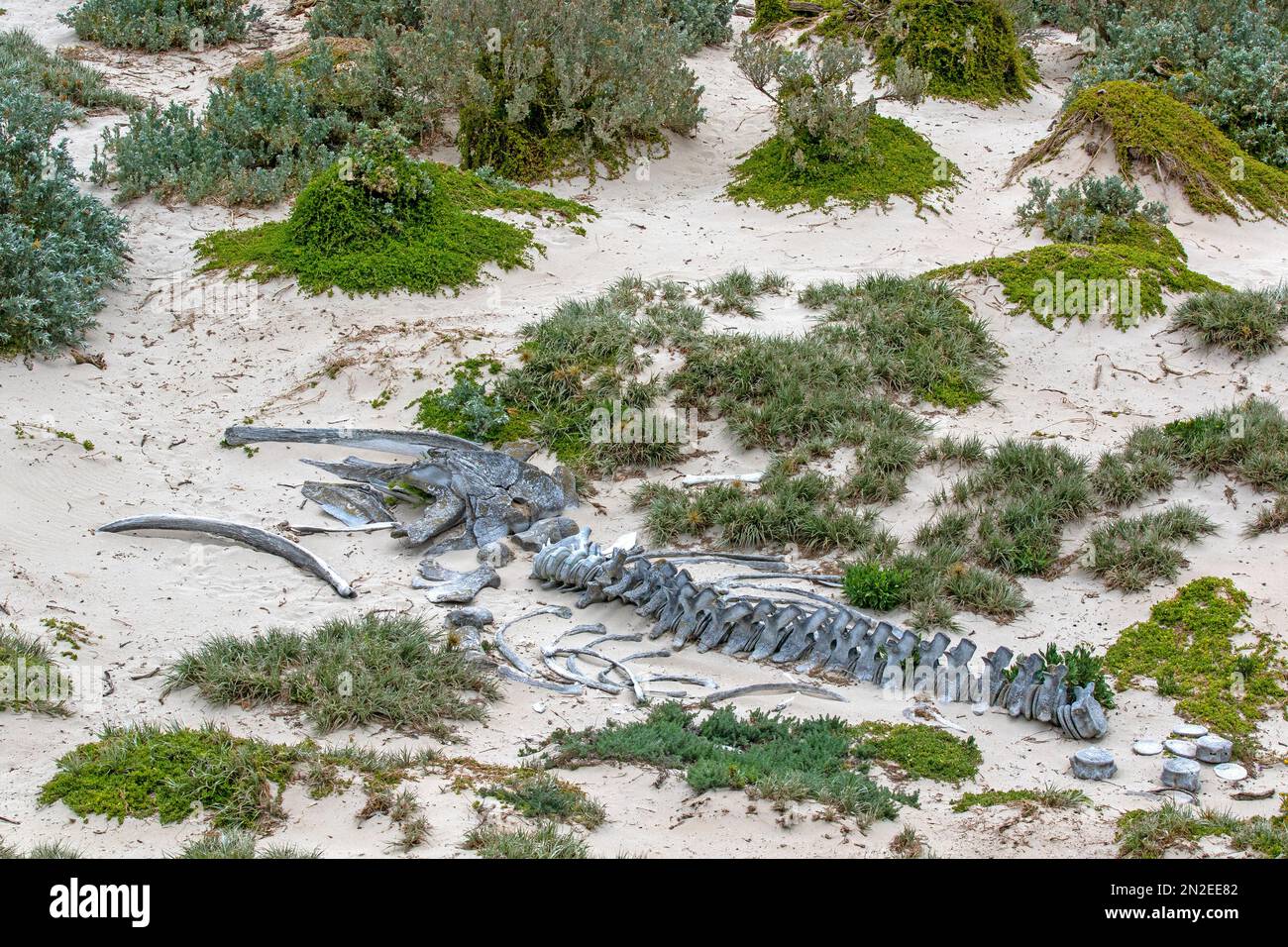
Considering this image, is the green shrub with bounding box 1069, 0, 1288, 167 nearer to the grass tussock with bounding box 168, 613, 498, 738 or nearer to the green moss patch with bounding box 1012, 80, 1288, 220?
the green moss patch with bounding box 1012, 80, 1288, 220

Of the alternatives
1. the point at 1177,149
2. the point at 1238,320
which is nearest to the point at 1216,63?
the point at 1177,149

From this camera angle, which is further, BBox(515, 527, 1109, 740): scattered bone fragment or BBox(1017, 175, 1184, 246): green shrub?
BBox(1017, 175, 1184, 246): green shrub

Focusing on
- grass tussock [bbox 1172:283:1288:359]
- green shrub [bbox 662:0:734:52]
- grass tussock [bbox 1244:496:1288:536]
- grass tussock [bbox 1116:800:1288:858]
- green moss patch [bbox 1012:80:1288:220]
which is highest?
green shrub [bbox 662:0:734:52]

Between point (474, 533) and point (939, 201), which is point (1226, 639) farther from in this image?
point (939, 201)

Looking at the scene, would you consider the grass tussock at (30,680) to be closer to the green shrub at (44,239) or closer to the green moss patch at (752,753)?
the green moss patch at (752,753)

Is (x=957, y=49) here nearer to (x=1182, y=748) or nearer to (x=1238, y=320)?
(x=1238, y=320)

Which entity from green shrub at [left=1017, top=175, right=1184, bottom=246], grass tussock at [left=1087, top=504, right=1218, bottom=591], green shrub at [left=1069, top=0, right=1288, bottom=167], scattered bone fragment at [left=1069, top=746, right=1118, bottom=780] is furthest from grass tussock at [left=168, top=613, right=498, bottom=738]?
green shrub at [left=1069, top=0, right=1288, bottom=167]
